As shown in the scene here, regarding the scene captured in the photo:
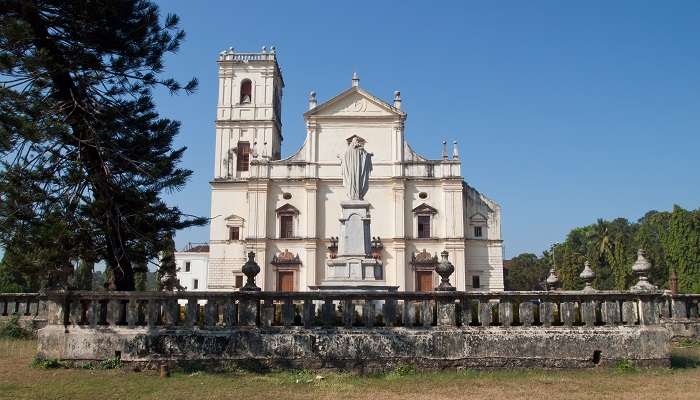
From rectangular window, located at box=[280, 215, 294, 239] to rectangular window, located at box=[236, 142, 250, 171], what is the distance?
4.90 m

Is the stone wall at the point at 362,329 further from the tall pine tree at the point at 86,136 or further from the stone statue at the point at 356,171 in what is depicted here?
the stone statue at the point at 356,171

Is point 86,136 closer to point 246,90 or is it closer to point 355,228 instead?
point 355,228

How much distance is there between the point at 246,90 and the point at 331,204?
Answer: 11.0m

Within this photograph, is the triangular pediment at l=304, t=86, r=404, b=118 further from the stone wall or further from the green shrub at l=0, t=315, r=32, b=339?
the stone wall

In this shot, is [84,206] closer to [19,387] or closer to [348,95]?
[19,387]

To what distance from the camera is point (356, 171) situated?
47.5 feet

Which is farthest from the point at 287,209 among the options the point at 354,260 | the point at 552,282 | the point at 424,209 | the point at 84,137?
the point at 84,137

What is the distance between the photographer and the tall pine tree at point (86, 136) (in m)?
9.65

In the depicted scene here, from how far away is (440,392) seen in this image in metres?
Result: 7.87

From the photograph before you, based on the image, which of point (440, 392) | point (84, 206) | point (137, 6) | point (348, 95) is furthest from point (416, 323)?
point (348, 95)

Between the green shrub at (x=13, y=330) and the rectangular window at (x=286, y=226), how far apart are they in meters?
23.6

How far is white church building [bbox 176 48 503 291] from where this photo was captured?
37656 mm

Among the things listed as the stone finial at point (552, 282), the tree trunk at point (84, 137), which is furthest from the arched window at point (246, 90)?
the tree trunk at point (84, 137)

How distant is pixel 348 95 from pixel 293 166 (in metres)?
6.42
